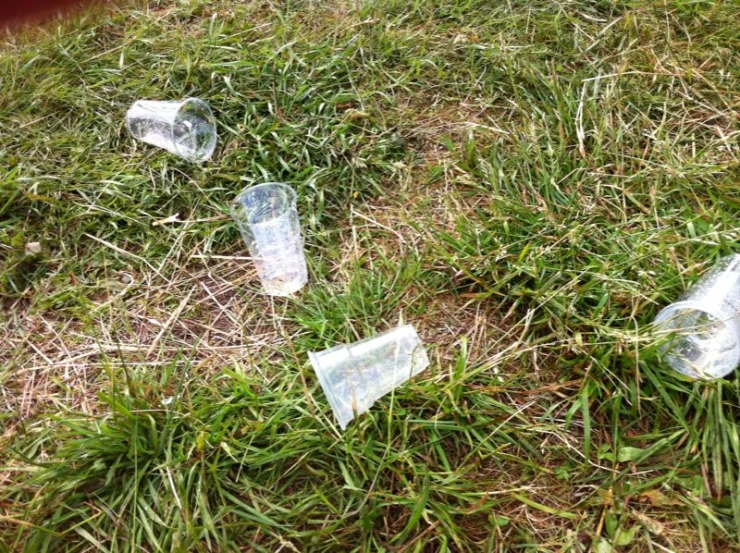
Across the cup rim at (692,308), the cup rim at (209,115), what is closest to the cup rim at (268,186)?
the cup rim at (209,115)

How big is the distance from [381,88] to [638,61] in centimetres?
112

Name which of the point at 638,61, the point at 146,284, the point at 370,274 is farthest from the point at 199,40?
the point at 638,61

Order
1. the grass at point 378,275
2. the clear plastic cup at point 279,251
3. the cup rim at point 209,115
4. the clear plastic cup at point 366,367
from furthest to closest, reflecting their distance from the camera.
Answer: the cup rim at point 209,115
the clear plastic cup at point 279,251
the clear plastic cup at point 366,367
the grass at point 378,275

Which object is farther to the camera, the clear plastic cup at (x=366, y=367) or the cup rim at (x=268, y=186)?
the cup rim at (x=268, y=186)

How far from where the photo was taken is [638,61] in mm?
2680

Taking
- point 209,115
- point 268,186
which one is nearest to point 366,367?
point 268,186

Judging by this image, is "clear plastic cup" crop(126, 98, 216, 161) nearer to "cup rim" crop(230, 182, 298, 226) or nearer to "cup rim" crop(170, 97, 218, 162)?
"cup rim" crop(170, 97, 218, 162)

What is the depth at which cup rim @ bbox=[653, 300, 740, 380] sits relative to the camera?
1.74 metres

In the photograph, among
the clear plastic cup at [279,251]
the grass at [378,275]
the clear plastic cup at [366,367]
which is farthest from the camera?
the clear plastic cup at [279,251]

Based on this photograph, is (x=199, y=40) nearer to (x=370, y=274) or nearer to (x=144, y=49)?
(x=144, y=49)

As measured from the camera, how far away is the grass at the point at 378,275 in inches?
63.6

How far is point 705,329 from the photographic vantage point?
1803 mm

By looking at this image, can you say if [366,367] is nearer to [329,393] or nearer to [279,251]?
[329,393]

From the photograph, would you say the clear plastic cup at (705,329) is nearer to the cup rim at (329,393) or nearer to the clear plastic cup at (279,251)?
the cup rim at (329,393)
